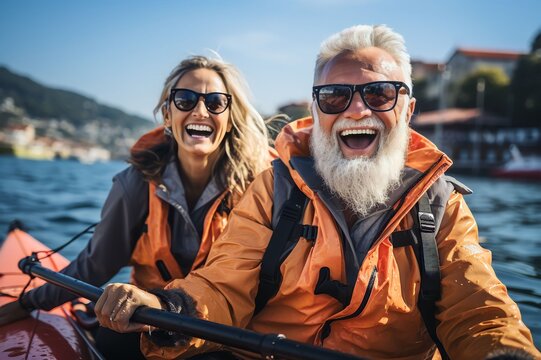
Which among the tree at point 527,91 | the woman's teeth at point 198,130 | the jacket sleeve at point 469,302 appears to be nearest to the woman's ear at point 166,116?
the woman's teeth at point 198,130

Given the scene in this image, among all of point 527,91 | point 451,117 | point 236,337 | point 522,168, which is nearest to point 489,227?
point 236,337

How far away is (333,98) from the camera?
105 inches

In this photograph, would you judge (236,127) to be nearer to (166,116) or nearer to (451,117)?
(166,116)

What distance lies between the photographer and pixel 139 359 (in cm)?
339

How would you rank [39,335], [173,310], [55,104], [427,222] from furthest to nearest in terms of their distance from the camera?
[55,104]
[39,335]
[427,222]
[173,310]

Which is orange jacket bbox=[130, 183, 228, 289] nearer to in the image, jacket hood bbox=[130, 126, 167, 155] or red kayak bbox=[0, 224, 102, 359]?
jacket hood bbox=[130, 126, 167, 155]

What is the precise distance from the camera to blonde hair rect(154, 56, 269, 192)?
377 cm

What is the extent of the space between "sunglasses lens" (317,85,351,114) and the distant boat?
131 feet

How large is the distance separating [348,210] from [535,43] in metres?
60.0

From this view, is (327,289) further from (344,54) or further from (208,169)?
(208,169)

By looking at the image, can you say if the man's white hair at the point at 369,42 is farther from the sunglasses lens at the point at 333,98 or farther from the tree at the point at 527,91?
the tree at the point at 527,91

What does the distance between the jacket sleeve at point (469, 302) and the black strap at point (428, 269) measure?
0.04 m

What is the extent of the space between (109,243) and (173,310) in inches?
53.9

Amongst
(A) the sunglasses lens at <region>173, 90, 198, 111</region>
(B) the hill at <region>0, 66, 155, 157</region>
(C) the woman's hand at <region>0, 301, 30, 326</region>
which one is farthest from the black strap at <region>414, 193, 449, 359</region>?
(B) the hill at <region>0, 66, 155, 157</region>
